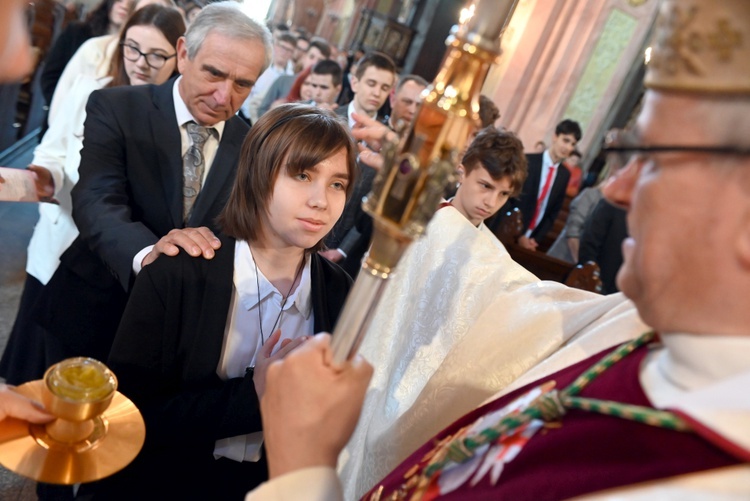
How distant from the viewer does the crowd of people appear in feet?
Result: 2.51

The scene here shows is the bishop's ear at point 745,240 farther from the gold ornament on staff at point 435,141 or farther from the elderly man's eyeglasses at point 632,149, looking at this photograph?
the gold ornament on staff at point 435,141

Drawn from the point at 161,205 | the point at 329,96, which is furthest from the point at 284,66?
the point at 161,205

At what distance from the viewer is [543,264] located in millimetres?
4141

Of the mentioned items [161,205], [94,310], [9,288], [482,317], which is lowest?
[9,288]

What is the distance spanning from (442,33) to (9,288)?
14.1 meters

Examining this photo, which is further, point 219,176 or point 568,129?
point 568,129

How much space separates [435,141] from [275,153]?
1169mm

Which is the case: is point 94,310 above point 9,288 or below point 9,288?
above

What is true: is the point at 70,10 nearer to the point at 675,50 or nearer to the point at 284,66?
the point at 284,66

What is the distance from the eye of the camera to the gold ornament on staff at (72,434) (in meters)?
1.00

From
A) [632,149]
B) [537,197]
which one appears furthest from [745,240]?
[537,197]

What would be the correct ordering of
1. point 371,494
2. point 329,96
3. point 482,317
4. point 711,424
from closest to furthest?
1. point 711,424
2. point 371,494
3. point 482,317
4. point 329,96

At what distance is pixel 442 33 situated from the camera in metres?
16.2

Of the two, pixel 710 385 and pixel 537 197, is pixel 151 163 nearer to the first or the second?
pixel 710 385
